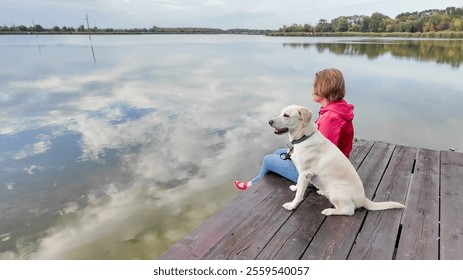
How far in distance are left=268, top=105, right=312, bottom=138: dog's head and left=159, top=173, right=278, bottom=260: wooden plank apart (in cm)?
93

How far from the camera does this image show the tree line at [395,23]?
7212 cm

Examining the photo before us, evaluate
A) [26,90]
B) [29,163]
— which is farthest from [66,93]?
[29,163]

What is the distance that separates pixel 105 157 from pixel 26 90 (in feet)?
33.6

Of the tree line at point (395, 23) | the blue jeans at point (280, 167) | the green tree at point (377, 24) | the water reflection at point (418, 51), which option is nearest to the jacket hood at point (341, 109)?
the blue jeans at point (280, 167)

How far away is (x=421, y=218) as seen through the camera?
10.4 feet

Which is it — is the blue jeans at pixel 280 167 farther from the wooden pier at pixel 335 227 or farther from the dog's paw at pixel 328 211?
the dog's paw at pixel 328 211

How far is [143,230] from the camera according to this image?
479 centimetres

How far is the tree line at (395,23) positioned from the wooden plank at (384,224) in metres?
78.9

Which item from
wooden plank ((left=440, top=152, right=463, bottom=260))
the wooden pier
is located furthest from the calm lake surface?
wooden plank ((left=440, top=152, right=463, bottom=260))

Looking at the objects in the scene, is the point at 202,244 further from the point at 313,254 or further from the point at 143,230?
the point at 143,230

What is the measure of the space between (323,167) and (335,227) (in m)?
0.62

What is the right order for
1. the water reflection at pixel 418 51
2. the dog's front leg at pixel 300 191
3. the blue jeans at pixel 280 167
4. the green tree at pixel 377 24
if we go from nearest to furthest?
the dog's front leg at pixel 300 191 → the blue jeans at pixel 280 167 → the water reflection at pixel 418 51 → the green tree at pixel 377 24

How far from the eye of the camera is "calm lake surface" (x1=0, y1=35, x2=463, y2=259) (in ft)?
15.7

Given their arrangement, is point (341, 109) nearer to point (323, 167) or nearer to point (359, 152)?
point (323, 167)
